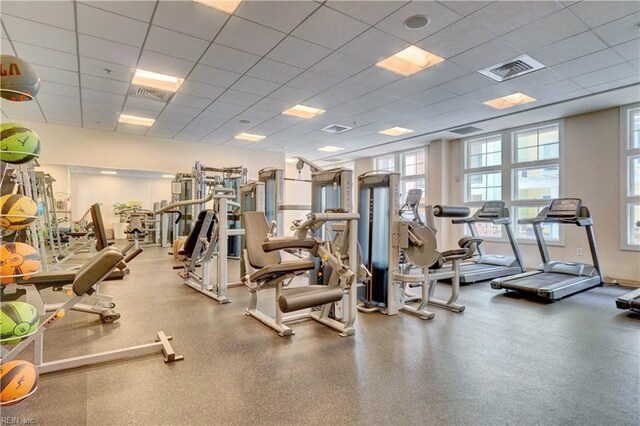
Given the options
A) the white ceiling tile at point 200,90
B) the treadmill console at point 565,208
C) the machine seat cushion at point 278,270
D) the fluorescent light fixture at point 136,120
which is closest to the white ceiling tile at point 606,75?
the treadmill console at point 565,208

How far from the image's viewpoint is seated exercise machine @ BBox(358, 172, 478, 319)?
3.47 metres

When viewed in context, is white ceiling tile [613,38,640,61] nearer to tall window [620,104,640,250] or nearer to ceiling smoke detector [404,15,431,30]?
tall window [620,104,640,250]

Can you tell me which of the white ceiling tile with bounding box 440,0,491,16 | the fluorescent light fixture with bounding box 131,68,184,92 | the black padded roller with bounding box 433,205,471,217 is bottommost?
the black padded roller with bounding box 433,205,471,217

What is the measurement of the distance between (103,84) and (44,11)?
193 centimetres

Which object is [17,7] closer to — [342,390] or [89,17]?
[89,17]

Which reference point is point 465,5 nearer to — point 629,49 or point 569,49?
point 569,49

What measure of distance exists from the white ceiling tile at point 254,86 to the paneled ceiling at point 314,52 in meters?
0.02

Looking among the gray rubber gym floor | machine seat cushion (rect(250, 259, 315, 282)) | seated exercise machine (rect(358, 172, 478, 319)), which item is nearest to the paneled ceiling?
seated exercise machine (rect(358, 172, 478, 319))

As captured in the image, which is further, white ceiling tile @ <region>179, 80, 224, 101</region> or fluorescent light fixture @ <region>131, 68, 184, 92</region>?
white ceiling tile @ <region>179, 80, 224, 101</region>

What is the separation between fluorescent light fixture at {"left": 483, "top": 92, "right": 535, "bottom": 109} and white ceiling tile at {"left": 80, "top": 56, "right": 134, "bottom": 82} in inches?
222

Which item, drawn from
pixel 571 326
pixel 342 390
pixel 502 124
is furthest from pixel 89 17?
pixel 502 124

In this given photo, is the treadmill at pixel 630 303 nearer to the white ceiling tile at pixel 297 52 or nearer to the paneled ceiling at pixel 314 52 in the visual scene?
the paneled ceiling at pixel 314 52

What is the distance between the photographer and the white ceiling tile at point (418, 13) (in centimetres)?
311

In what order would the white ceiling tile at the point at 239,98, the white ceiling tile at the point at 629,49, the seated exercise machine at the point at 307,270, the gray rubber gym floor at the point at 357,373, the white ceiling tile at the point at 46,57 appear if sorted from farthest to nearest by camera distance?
the white ceiling tile at the point at 239,98
the white ceiling tile at the point at 46,57
the white ceiling tile at the point at 629,49
the seated exercise machine at the point at 307,270
the gray rubber gym floor at the point at 357,373
